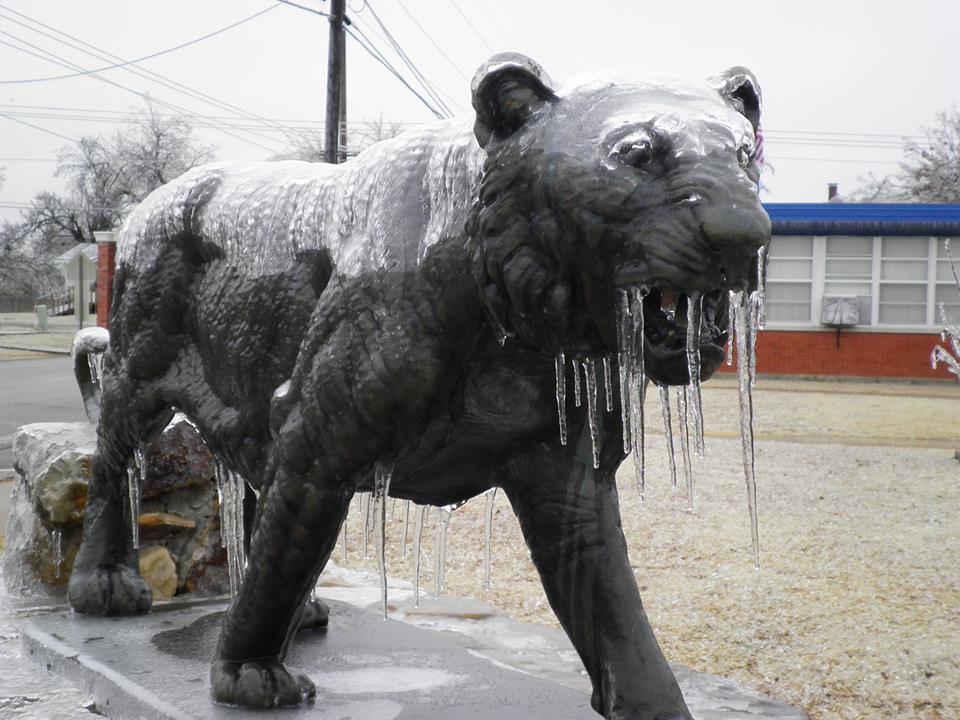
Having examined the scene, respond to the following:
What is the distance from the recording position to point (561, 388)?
7.47 ft

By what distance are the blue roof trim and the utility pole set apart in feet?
38.2

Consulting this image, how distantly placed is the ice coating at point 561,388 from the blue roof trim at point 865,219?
2058cm

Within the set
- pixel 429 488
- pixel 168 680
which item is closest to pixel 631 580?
pixel 429 488

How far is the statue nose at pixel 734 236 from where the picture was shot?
5.88 feet

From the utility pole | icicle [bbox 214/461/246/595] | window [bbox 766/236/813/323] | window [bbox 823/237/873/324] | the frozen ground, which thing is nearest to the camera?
icicle [bbox 214/461/246/595]

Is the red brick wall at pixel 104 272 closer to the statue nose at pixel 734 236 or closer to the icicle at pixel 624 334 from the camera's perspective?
the icicle at pixel 624 334

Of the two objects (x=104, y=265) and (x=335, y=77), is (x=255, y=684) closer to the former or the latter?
(x=335, y=77)

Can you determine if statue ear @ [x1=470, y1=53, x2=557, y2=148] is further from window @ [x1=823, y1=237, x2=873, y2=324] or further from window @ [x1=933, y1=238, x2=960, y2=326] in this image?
window @ [x1=933, y1=238, x2=960, y2=326]

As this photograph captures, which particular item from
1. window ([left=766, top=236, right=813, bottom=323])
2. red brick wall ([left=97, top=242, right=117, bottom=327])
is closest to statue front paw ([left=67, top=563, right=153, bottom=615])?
red brick wall ([left=97, top=242, right=117, bottom=327])

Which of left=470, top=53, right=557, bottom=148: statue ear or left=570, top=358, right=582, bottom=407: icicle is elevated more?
left=470, top=53, right=557, bottom=148: statue ear

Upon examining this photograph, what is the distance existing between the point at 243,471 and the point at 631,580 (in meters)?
1.08

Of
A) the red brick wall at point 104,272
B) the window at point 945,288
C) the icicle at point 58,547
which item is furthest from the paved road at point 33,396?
the window at point 945,288

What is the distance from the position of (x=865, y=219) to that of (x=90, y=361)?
20452mm

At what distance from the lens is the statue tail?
4492mm
